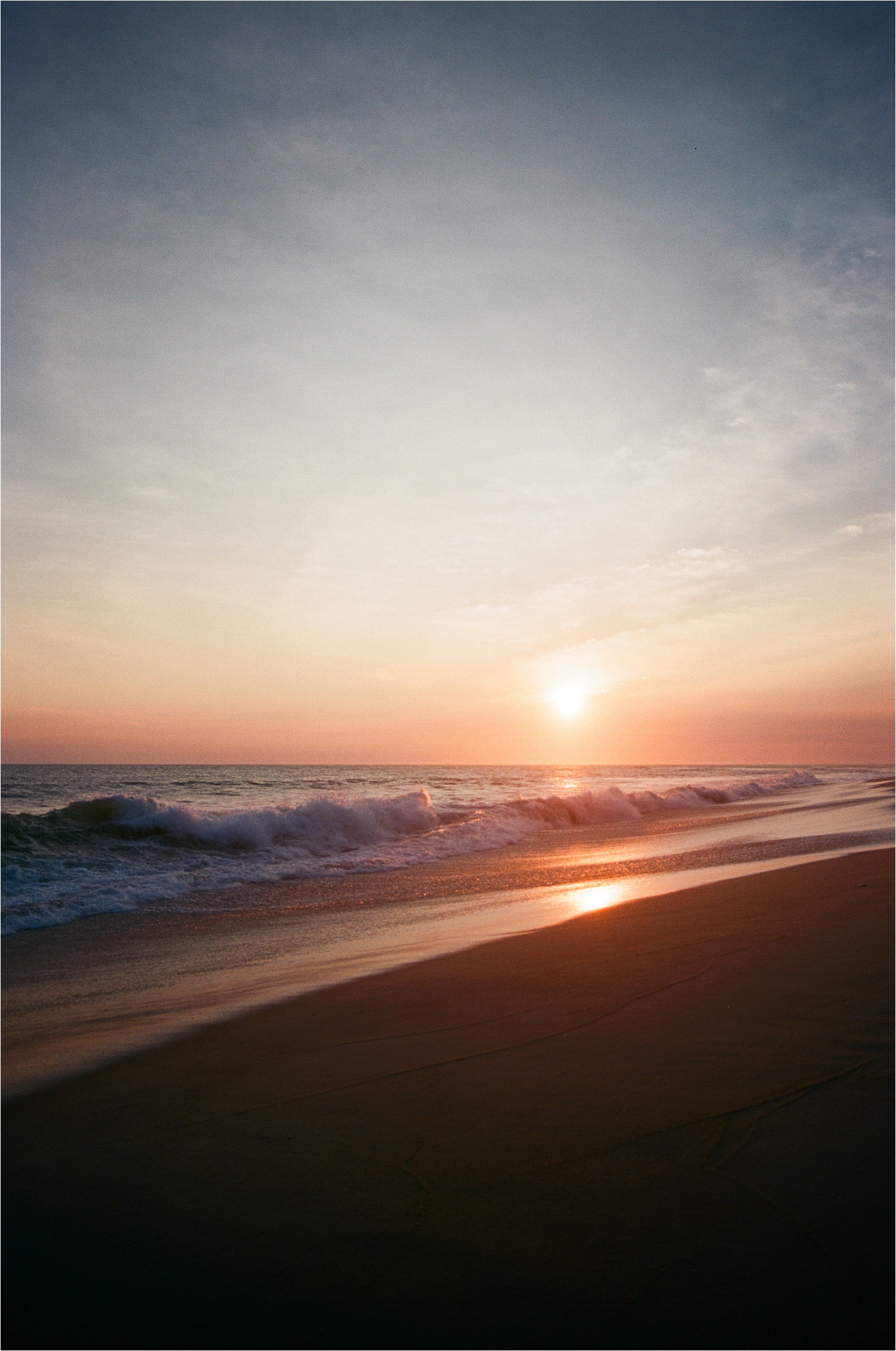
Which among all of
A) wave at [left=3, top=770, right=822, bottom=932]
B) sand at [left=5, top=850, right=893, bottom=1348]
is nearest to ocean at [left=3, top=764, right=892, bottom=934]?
wave at [left=3, top=770, right=822, bottom=932]

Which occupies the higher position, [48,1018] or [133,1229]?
[133,1229]

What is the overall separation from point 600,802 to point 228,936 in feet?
65.4

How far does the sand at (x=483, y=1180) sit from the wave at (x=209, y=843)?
652cm

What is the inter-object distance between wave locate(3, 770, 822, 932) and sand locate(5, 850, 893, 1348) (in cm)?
652

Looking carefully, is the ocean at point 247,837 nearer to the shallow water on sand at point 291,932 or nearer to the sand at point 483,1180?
the shallow water on sand at point 291,932

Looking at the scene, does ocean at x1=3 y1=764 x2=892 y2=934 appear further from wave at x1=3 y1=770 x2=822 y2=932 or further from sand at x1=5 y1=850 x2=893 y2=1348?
sand at x1=5 y1=850 x2=893 y2=1348

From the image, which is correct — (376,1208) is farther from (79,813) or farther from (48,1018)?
(79,813)

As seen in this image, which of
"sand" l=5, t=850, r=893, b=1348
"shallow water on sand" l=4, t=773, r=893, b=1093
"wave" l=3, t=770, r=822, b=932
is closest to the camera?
"sand" l=5, t=850, r=893, b=1348

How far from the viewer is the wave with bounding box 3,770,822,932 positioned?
407 inches

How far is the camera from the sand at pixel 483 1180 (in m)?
1.91

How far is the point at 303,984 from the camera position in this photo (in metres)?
5.39

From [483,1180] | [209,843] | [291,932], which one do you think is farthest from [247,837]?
[483,1180]

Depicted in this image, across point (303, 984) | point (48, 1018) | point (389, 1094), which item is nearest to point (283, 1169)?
point (389, 1094)

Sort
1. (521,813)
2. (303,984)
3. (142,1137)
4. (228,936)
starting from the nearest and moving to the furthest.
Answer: (142,1137)
(303,984)
(228,936)
(521,813)
